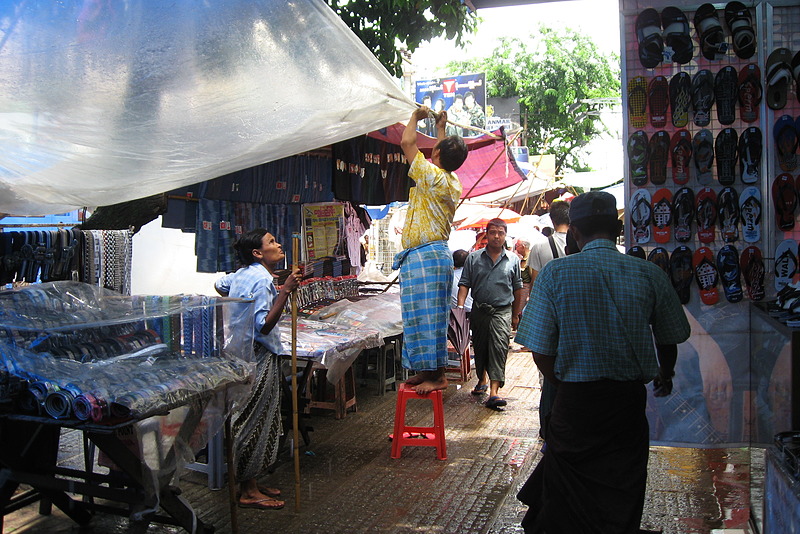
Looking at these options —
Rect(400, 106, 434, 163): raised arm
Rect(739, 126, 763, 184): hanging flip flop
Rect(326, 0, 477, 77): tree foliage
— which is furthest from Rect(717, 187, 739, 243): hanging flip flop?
Rect(326, 0, 477, 77): tree foliage

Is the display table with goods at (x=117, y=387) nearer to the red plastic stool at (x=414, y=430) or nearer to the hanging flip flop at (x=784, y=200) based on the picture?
the red plastic stool at (x=414, y=430)

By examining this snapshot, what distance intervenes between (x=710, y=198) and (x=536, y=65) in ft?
76.3

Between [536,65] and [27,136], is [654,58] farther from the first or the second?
[536,65]

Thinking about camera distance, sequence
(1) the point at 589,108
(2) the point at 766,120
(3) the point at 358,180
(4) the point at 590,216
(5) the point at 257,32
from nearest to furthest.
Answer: (4) the point at 590,216 → (5) the point at 257,32 → (2) the point at 766,120 → (3) the point at 358,180 → (1) the point at 589,108

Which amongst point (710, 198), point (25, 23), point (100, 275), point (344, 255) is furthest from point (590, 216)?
point (344, 255)

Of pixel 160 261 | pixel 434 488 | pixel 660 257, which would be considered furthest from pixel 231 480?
pixel 160 261

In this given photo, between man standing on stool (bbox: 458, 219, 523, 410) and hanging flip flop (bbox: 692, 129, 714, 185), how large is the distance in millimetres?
2748

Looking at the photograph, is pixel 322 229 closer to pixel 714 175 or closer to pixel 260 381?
pixel 260 381

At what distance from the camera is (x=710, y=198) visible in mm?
4465

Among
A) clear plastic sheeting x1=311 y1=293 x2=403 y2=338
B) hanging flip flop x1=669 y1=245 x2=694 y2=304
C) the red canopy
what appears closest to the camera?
hanging flip flop x1=669 y1=245 x2=694 y2=304

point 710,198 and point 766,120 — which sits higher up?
point 766,120

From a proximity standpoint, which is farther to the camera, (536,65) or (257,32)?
(536,65)

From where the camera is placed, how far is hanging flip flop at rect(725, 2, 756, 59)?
4.40 meters

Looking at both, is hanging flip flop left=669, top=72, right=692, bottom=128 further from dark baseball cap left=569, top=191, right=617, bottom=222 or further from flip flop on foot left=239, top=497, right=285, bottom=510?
flip flop on foot left=239, top=497, right=285, bottom=510
